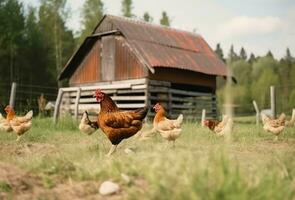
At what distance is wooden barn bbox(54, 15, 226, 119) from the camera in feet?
71.6

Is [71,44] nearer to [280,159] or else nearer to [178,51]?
[178,51]

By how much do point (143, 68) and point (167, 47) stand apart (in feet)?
8.36

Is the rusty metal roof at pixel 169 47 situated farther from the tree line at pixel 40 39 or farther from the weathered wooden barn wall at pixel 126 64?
the tree line at pixel 40 39

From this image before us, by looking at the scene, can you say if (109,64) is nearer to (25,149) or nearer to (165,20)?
(25,149)

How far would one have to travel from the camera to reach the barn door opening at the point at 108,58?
2367 centimetres

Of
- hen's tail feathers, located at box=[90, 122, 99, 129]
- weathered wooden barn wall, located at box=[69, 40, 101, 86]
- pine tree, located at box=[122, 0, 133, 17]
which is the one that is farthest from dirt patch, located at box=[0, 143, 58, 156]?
pine tree, located at box=[122, 0, 133, 17]

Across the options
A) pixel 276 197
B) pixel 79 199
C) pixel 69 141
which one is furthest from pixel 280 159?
pixel 69 141

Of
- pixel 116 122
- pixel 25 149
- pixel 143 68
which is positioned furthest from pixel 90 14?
pixel 116 122

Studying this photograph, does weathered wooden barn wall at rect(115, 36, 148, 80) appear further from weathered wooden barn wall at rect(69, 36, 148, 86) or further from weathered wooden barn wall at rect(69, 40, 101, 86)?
weathered wooden barn wall at rect(69, 40, 101, 86)

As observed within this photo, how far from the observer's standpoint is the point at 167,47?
77.7 feet

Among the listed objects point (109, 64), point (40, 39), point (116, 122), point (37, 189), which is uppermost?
point (40, 39)

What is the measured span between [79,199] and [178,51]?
1970cm

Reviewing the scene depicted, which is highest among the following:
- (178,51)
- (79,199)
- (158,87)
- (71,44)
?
(71,44)

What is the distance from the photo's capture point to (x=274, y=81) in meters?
61.3
